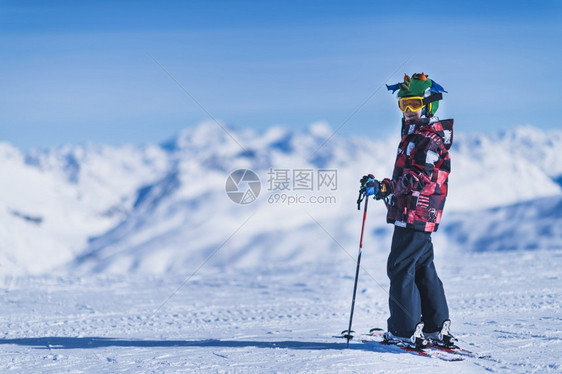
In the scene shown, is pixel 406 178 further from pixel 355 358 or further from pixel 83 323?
pixel 83 323

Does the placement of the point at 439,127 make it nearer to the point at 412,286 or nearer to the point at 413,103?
the point at 413,103

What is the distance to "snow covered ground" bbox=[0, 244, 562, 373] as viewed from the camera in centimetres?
340

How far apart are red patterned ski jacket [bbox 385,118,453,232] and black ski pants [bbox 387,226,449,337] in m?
0.13

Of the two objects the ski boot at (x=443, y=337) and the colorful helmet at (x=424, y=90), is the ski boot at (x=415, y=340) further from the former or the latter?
the colorful helmet at (x=424, y=90)

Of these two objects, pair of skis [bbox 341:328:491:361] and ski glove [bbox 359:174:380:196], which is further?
ski glove [bbox 359:174:380:196]

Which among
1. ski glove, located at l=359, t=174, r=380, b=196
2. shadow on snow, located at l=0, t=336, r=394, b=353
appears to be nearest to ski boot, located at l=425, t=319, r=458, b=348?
shadow on snow, located at l=0, t=336, r=394, b=353

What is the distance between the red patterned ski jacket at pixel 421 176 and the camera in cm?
361

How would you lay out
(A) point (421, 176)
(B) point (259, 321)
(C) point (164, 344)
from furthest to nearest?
(B) point (259, 321) → (C) point (164, 344) → (A) point (421, 176)

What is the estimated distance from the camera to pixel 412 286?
12.3 feet

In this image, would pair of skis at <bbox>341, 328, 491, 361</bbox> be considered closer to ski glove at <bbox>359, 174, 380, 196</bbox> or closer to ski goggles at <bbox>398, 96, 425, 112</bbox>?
ski glove at <bbox>359, 174, 380, 196</bbox>

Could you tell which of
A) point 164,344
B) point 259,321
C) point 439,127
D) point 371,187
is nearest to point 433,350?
point 371,187

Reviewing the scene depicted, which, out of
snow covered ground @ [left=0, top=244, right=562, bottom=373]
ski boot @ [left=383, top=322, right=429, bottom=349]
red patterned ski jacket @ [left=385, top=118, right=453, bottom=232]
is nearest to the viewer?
snow covered ground @ [left=0, top=244, right=562, bottom=373]

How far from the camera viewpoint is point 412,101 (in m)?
3.82

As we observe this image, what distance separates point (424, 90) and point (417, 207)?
831 mm
